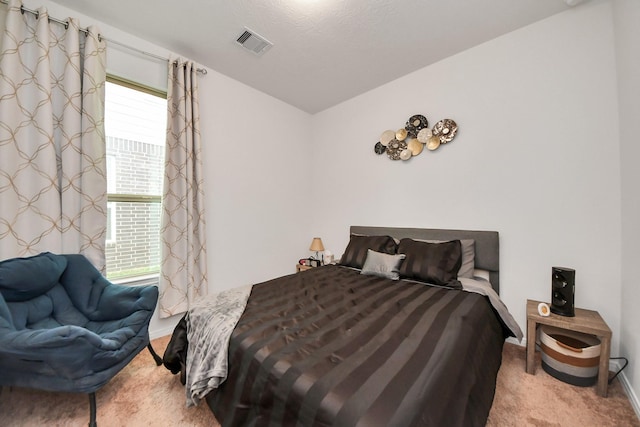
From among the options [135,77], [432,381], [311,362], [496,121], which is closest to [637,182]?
[496,121]

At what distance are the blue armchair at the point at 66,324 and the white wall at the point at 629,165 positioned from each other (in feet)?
10.2

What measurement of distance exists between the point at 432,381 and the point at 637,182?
73.2 inches

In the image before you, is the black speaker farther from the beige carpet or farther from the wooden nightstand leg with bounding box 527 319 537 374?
the beige carpet

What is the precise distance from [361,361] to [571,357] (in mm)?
1690

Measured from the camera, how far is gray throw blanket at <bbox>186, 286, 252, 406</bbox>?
1.20m

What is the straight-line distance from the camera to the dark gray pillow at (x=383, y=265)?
2258 mm

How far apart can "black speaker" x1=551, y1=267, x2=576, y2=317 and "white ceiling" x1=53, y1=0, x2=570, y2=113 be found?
6.87 feet

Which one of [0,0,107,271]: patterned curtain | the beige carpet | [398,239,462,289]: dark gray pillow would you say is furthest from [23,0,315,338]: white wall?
[398,239,462,289]: dark gray pillow

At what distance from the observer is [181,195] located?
7.92ft

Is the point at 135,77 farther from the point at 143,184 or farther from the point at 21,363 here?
the point at 21,363

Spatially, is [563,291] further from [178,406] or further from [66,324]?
[66,324]

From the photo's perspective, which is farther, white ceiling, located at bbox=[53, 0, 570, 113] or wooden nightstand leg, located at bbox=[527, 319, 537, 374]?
white ceiling, located at bbox=[53, 0, 570, 113]

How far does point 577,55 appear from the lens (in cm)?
187

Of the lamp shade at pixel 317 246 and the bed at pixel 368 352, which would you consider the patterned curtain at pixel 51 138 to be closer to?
the bed at pixel 368 352
